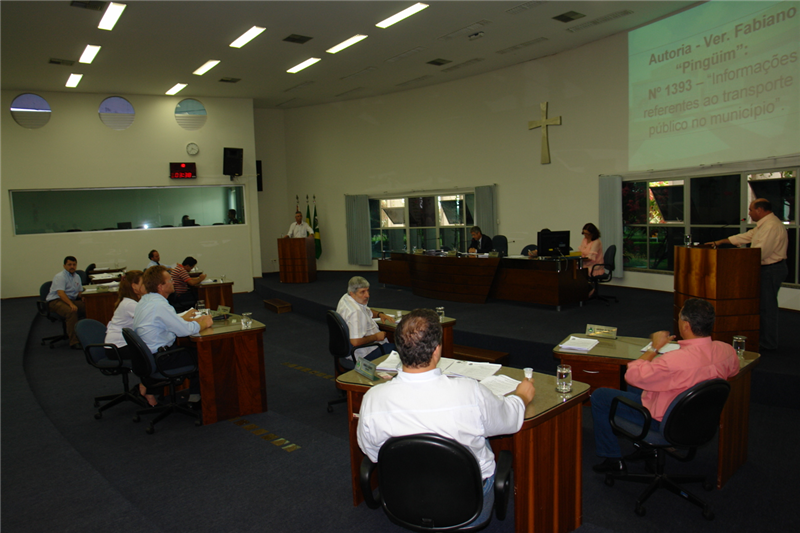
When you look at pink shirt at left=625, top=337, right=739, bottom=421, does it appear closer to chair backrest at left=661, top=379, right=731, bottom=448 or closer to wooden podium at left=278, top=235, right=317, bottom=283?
chair backrest at left=661, top=379, right=731, bottom=448

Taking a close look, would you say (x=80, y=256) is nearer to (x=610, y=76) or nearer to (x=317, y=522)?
(x=317, y=522)

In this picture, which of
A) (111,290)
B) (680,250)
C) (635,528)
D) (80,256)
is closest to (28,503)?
(635,528)

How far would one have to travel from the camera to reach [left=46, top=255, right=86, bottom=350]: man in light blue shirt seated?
7.21 meters

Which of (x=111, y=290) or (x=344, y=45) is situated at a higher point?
(x=344, y=45)

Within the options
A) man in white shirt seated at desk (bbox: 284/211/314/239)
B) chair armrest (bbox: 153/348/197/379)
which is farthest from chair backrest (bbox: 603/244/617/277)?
man in white shirt seated at desk (bbox: 284/211/314/239)

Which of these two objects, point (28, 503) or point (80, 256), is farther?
point (80, 256)

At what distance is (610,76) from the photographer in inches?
347

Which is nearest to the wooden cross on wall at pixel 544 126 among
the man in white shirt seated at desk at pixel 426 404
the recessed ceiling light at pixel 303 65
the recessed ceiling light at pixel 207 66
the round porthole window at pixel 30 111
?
the recessed ceiling light at pixel 303 65

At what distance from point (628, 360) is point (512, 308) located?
4431 millimetres

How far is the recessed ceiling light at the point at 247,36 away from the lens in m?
7.59

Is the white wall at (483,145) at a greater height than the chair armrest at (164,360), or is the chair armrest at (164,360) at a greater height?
the white wall at (483,145)

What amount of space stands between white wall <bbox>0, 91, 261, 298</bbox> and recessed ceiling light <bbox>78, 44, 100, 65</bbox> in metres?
2.41

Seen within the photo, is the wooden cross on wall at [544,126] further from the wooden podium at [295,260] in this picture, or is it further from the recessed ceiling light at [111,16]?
the recessed ceiling light at [111,16]

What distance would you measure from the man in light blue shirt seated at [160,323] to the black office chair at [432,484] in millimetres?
2848
